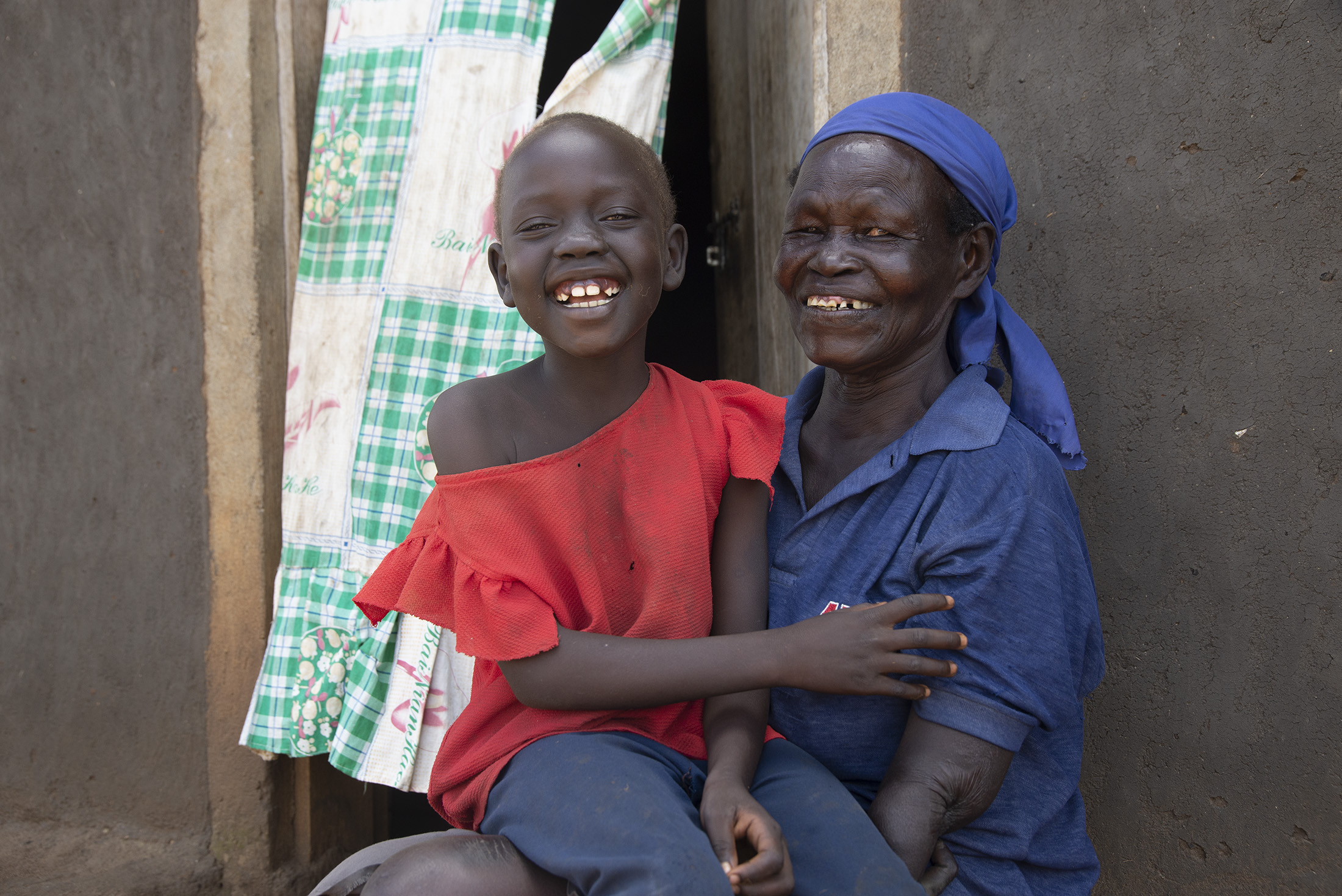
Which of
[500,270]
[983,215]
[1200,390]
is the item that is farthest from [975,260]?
[500,270]

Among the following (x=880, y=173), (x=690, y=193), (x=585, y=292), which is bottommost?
(x=585, y=292)

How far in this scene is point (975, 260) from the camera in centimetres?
182

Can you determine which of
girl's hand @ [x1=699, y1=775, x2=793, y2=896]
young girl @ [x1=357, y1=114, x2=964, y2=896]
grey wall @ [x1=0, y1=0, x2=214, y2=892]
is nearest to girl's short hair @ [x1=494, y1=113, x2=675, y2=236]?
young girl @ [x1=357, y1=114, x2=964, y2=896]

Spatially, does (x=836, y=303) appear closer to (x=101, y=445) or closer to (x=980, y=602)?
(x=980, y=602)

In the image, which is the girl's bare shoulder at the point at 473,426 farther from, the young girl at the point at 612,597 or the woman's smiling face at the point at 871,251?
the woman's smiling face at the point at 871,251

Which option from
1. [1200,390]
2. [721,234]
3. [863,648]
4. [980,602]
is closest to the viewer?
[863,648]

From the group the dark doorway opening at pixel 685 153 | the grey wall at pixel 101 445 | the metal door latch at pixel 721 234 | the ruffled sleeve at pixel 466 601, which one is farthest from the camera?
the dark doorway opening at pixel 685 153

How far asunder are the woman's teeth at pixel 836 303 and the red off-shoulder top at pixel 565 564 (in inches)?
11.7

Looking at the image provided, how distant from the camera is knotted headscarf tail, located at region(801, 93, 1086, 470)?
1.73 metres

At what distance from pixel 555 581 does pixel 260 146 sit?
188 centimetres

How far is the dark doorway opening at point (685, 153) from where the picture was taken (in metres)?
4.38

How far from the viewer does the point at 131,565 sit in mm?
2803

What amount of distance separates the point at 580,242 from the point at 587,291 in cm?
8

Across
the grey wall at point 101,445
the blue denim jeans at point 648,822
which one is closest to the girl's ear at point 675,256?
the blue denim jeans at point 648,822
